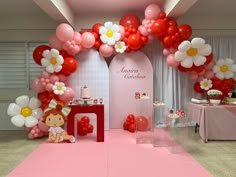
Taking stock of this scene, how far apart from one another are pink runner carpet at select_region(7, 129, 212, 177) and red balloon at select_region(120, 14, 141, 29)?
7.83ft

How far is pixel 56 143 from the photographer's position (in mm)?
4504

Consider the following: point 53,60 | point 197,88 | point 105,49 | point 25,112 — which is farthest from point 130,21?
point 25,112

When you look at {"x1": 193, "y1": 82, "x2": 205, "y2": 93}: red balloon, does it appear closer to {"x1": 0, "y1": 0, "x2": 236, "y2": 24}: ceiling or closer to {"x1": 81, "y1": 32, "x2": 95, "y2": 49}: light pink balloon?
{"x1": 0, "y1": 0, "x2": 236, "y2": 24}: ceiling

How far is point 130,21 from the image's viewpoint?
A: 5.23m

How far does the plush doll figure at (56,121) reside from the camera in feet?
14.8

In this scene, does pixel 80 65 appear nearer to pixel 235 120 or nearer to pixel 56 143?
pixel 56 143

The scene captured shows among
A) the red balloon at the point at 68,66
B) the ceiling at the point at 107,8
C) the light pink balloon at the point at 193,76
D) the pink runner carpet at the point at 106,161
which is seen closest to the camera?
the pink runner carpet at the point at 106,161

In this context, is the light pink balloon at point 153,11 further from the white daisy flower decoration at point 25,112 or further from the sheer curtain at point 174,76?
the white daisy flower decoration at point 25,112

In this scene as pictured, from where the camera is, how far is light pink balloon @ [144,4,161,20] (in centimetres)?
490

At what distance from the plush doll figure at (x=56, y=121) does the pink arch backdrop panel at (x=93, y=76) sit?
1014 millimetres

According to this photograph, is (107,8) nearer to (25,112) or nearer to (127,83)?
(127,83)

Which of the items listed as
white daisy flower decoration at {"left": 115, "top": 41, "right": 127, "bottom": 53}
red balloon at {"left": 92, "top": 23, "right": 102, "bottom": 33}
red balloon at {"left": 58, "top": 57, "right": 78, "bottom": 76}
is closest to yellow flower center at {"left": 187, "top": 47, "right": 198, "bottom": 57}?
white daisy flower decoration at {"left": 115, "top": 41, "right": 127, "bottom": 53}

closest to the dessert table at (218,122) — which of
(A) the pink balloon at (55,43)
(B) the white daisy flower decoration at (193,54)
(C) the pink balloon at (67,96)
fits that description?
(B) the white daisy flower decoration at (193,54)

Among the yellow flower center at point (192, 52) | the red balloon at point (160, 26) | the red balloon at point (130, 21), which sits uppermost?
the red balloon at point (130, 21)
